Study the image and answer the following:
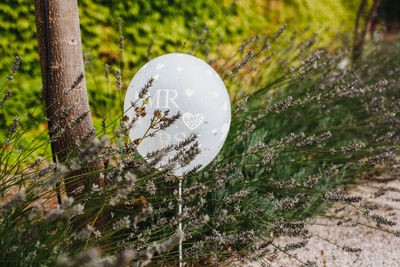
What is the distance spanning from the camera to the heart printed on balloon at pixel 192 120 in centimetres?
131

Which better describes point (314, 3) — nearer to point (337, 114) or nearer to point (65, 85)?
point (337, 114)

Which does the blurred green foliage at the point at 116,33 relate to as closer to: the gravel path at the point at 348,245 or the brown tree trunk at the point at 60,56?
the brown tree trunk at the point at 60,56

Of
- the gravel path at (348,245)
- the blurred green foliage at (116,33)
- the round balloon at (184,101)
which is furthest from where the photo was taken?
the blurred green foliage at (116,33)

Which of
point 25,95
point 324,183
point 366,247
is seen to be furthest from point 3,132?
point 366,247

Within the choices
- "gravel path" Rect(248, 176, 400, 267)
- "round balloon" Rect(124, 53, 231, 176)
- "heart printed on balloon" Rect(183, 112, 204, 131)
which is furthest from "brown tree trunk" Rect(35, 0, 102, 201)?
"gravel path" Rect(248, 176, 400, 267)

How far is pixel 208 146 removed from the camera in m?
1.40

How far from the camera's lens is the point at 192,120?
1324 mm

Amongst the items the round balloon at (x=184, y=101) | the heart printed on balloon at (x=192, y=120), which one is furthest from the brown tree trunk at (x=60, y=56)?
the heart printed on balloon at (x=192, y=120)

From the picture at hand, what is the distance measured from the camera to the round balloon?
131cm

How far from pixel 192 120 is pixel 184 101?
0.33ft

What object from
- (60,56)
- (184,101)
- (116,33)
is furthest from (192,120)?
(116,33)

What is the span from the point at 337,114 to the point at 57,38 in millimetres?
2428

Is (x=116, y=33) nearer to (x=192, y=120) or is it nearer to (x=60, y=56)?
(x=60, y=56)

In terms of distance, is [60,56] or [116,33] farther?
[116,33]
